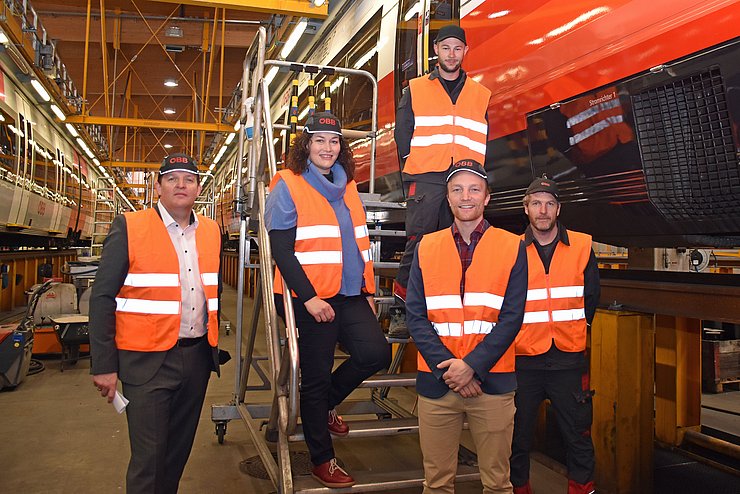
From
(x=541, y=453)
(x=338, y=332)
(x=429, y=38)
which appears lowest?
(x=541, y=453)

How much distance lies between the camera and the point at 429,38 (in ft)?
13.6

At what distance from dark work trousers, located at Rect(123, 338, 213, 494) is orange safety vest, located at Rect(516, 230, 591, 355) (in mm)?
1529

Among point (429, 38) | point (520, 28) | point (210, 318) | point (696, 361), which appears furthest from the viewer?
point (696, 361)

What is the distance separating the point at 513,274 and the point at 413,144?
3.70 ft

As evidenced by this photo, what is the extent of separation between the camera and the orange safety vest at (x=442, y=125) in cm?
322

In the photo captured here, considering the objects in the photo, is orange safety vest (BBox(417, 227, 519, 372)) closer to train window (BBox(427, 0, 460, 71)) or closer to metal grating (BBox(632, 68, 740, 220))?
metal grating (BBox(632, 68, 740, 220))

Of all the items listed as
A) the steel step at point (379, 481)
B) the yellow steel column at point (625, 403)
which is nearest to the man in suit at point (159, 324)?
the steel step at point (379, 481)

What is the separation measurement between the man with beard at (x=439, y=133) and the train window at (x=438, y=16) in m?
0.93

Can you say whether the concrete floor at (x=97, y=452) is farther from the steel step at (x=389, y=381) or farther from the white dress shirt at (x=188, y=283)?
the white dress shirt at (x=188, y=283)

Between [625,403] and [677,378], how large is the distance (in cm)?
126

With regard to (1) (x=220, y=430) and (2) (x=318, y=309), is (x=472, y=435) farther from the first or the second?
(1) (x=220, y=430)

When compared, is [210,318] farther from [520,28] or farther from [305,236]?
[520,28]

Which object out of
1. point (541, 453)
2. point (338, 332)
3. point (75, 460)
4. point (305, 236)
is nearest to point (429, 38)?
point (305, 236)

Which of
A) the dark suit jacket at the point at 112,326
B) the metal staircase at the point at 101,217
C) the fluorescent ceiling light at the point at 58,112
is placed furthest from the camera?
the fluorescent ceiling light at the point at 58,112
